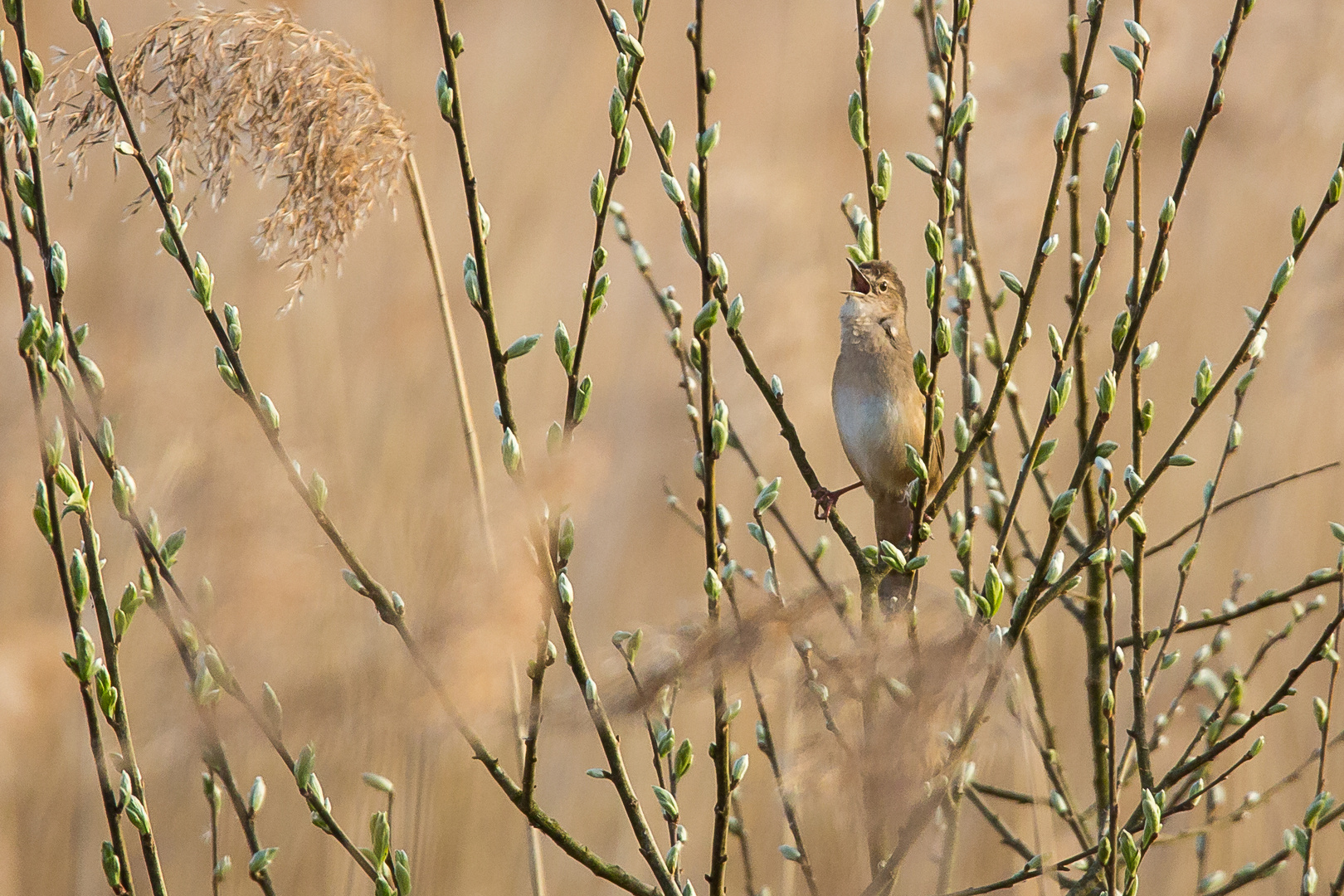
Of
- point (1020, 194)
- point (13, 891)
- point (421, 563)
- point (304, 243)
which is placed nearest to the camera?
point (421, 563)

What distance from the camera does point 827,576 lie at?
269cm

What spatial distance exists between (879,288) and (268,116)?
173cm

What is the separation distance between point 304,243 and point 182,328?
2632 mm

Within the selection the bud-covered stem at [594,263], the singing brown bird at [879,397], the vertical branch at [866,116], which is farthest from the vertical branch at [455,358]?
the singing brown bird at [879,397]

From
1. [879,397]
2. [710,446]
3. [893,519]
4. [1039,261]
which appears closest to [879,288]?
[879,397]

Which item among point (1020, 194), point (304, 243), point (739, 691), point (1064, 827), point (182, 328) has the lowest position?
point (739, 691)

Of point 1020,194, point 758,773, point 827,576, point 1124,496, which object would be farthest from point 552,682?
point 1020,194

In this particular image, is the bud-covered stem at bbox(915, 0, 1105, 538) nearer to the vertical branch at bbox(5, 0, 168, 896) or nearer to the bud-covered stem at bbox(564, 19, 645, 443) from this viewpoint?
the bud-covered stem at bbox(564, 19, 645, 443)

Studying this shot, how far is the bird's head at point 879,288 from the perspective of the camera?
121 inches

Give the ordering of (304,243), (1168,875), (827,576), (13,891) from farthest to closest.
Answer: (1168,875), (13,891), (827,576), (304,243)

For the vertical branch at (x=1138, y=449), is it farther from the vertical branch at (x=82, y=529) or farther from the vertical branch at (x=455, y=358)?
the vertical branch at (x=82, y=529)

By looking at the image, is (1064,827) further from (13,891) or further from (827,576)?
(13,891)

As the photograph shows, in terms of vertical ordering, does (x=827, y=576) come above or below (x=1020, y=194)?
below

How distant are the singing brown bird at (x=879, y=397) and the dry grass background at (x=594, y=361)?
0.89 feet
